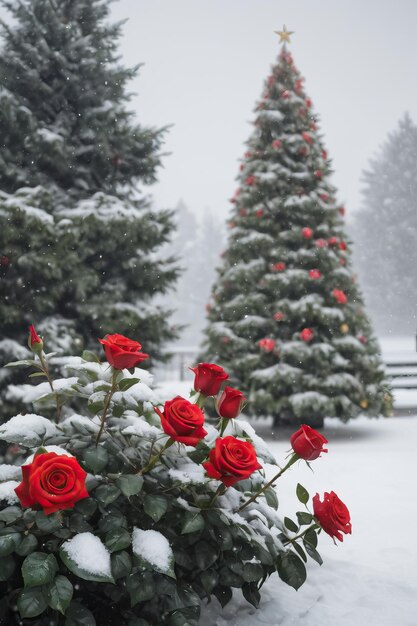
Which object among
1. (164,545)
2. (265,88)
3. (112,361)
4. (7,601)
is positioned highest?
(265,88)

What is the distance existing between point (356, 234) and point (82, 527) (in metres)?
40.0

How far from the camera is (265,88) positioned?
820 centimetres

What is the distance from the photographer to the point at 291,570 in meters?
2.15

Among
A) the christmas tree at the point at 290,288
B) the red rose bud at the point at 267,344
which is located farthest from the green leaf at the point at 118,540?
the red rose bud at the point at 267,344

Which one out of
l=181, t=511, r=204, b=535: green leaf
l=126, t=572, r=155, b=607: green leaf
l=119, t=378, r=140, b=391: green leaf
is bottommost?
l=126, t=572, r=155, b=607: green leaf

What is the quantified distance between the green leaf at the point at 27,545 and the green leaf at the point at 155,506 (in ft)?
1.25

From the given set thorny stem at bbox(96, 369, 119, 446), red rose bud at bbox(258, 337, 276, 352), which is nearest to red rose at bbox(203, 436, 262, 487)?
thorny stem at bbox(96, 369, 119, 446)

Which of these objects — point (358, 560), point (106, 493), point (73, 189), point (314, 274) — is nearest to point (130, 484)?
point (106, 493)

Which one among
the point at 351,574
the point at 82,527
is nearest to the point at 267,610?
the point at 351,574

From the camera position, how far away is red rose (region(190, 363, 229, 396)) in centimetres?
212

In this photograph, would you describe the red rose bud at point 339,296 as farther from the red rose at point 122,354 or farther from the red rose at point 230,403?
the red rose at point 122,354

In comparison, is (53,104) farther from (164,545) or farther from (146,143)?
(164,545)

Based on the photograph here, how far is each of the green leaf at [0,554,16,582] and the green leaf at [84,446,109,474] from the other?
1.25 ft

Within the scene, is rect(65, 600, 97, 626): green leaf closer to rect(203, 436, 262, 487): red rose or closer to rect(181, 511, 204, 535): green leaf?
rect(181, 511, 204, 535): green leaf
